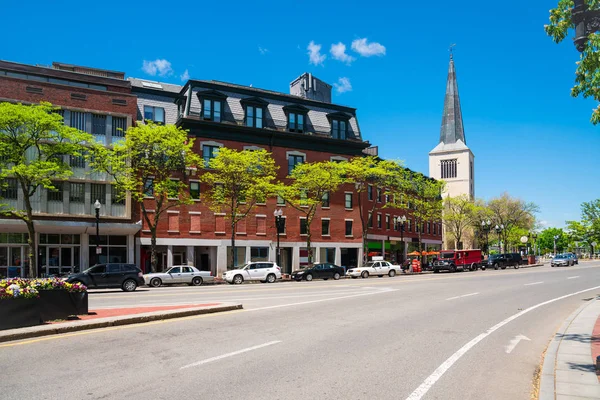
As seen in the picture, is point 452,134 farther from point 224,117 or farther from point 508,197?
point 224,117

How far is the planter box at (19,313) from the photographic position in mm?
10734

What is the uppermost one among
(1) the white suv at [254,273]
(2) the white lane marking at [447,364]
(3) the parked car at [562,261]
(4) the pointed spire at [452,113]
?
(4) the pointed spire at [452,113]

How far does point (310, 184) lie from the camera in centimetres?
4691

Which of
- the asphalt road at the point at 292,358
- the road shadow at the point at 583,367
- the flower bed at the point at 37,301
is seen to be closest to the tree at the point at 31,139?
the flower bed at the point at 37,301

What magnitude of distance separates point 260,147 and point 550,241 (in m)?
135

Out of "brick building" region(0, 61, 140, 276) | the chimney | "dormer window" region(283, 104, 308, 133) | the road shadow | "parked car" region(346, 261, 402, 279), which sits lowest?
"parked car" region(346, 261, 402, 279)

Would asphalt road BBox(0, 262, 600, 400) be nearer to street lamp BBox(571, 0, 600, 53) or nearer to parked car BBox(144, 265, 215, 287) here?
street lamp BBox(571, 0, 600, 53)

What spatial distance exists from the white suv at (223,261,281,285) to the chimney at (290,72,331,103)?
26.9 metres

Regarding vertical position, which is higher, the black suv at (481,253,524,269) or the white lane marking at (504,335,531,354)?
the white lane marking at (504,335,531,354)

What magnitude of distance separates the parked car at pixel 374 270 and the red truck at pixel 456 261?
8.47 m

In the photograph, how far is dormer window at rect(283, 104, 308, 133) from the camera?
50625 millimetres

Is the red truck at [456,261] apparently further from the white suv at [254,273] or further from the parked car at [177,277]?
the parked car at [177,277]

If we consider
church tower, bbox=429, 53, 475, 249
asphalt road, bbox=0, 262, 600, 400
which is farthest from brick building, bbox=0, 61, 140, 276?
church tower, bbox=429, 53, 475, 249

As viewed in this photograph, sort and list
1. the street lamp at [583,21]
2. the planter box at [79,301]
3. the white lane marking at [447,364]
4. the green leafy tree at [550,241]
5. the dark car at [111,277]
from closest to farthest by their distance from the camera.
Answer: the white lane marking at [447,364] < the street lamp at [583,21] < the planter box at [79,301] < the dark car at [111,277] < the green leafy tree at [550,241]
